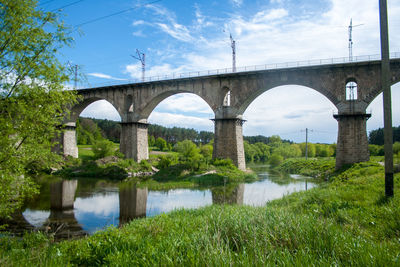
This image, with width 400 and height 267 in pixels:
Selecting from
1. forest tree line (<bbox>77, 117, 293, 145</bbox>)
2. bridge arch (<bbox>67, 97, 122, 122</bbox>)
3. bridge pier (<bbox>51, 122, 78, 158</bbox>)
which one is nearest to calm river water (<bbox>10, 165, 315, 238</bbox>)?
bridge arch (<bbox>67, 97, 122, 122</bbox>)

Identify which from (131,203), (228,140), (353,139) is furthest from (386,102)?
(228,140)

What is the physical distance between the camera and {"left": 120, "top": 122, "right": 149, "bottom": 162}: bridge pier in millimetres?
30234

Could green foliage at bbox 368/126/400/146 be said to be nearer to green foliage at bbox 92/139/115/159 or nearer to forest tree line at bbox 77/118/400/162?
forest tree line at bbox 77/118/400/162

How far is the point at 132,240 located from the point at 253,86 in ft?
68.3

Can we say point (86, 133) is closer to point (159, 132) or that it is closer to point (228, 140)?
point (159, 132)

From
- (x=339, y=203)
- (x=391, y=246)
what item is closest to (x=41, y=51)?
(x=391, y=246)

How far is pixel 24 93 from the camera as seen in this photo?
21.2 feet

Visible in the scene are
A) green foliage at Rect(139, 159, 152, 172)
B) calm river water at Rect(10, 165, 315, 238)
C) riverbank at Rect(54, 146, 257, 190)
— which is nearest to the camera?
calm river water at Rect(10, 165, 315, 238)

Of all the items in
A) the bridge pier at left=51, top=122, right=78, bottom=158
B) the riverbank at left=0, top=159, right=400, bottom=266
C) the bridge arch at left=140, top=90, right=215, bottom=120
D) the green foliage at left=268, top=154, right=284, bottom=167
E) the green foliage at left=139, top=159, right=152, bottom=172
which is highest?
the bridge arch at left=140, top=90, right=215, bottom=120

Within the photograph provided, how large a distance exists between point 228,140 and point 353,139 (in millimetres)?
9843

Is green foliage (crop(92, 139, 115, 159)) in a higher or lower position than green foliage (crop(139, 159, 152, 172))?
higher

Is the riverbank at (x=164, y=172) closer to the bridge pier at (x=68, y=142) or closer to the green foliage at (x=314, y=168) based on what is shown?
the bridge pier at (x=68, y=142)

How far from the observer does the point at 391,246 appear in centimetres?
369

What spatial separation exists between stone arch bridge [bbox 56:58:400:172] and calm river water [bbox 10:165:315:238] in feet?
13.3
